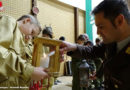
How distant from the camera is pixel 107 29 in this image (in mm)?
902

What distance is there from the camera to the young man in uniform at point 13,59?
0.91 metres

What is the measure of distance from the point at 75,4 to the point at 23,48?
487 cm

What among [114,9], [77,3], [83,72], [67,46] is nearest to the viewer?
[114,9]

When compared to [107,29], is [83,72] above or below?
below

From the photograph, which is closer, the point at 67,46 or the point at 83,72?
the point at 67,46

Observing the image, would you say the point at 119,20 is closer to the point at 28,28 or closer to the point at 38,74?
the point at 38,74

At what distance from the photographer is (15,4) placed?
377cm

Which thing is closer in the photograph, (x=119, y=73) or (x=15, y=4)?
(x=119, y=73)

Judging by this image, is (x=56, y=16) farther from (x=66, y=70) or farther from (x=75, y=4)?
(x=66, y=70)

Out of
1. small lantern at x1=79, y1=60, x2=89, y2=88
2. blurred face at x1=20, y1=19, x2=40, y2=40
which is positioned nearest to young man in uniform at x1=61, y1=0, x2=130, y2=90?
blurred face at x1=20, y1=19, x2=40, y2=40

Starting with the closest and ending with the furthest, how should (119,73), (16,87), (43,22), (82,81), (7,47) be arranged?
(119,73)
(7,47)
(16,87)
(82,81)
(43,22)

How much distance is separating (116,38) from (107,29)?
0.06 m

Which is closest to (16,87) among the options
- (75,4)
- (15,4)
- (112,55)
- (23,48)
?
(23,48)

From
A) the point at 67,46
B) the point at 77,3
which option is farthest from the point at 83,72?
the point at 77,3
